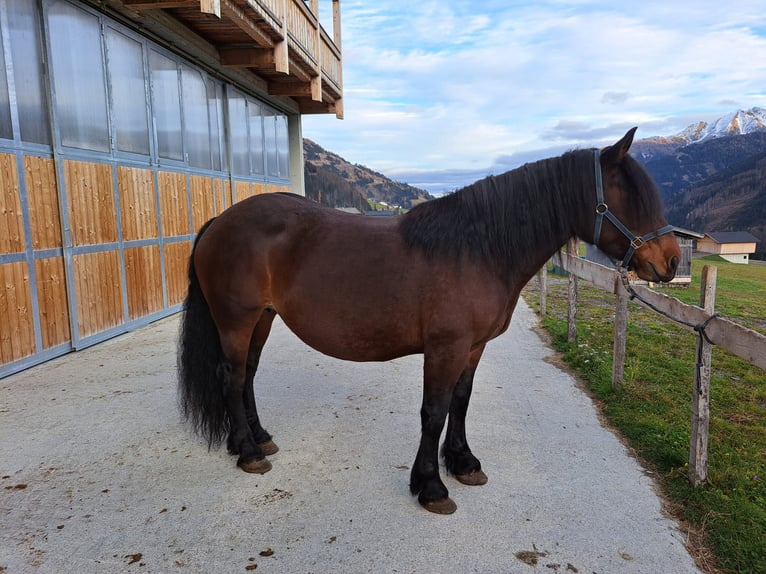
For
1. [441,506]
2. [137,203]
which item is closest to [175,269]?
[137,203]

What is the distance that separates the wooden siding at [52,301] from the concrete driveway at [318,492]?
84 centimetres

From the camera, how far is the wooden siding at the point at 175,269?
24.4 ft

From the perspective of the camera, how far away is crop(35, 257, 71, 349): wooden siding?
5012 millimetres

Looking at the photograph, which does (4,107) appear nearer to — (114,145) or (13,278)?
(114,145)

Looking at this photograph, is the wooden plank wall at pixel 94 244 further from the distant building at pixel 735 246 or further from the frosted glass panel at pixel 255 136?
the distant building at pixel 735 246

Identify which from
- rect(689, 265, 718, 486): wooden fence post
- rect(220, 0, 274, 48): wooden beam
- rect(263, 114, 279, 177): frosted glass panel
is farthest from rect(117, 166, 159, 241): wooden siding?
rect(689, 265, 718, 486): wooden fence post

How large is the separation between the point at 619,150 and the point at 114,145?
6.32 m

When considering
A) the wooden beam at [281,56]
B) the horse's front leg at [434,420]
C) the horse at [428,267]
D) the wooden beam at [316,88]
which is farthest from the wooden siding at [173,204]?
the horse's front leg at [434,420]

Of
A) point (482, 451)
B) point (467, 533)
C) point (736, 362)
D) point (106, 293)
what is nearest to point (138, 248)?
point (106, 293)

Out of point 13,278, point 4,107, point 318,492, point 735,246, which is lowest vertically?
point 735,246

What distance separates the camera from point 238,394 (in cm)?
303

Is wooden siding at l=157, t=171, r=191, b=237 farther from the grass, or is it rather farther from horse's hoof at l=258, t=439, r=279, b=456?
the grass

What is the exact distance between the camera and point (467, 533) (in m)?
2.29

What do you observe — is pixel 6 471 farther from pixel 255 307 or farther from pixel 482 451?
pixel 482 451
